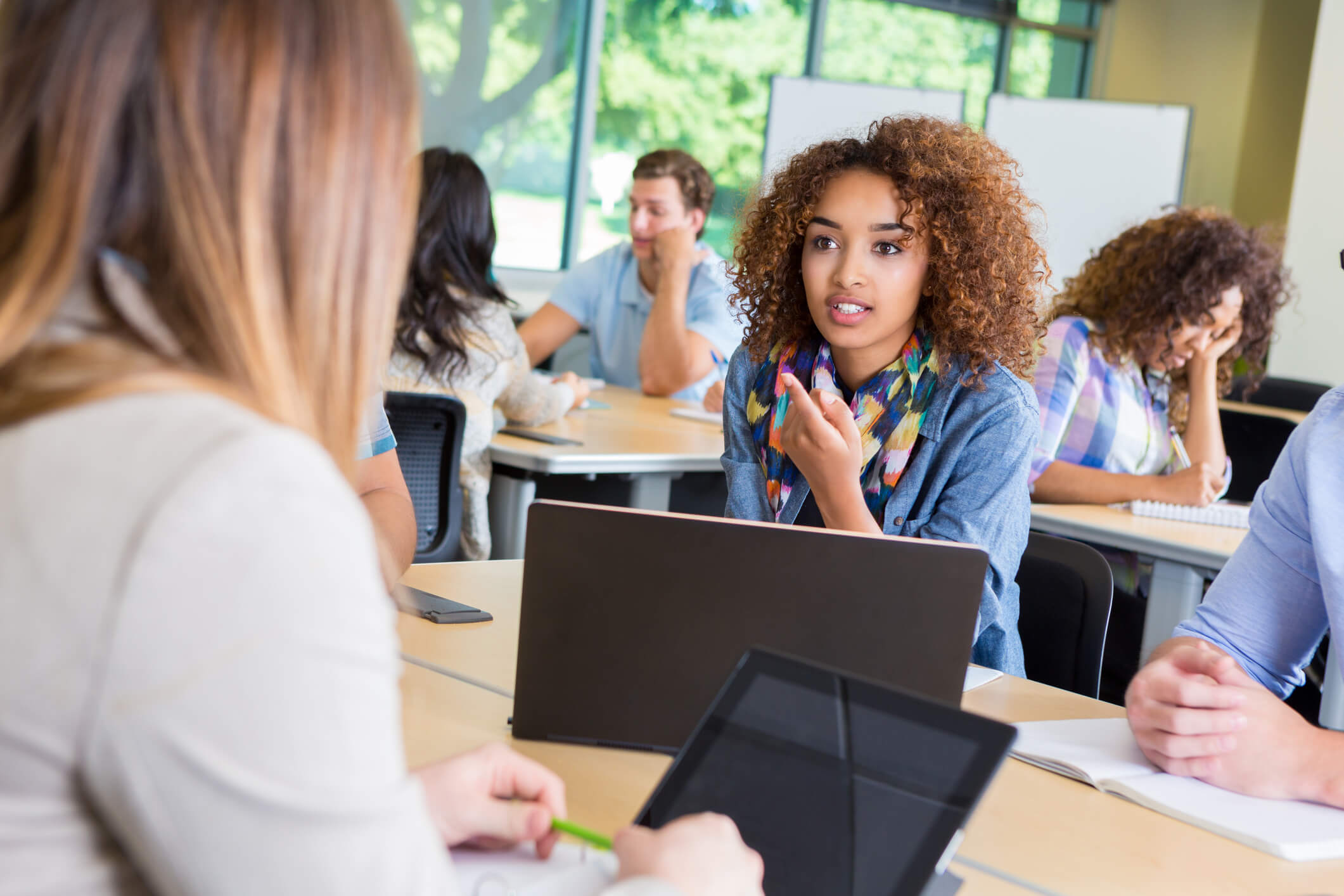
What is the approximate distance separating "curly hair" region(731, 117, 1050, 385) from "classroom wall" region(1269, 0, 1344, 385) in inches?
156

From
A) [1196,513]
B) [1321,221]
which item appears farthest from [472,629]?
[1321,221]

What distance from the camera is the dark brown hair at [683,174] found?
153 inches

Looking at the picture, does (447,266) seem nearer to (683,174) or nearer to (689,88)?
(683,174)

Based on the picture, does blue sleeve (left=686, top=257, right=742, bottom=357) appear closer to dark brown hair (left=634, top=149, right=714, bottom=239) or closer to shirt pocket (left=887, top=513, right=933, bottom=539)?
dark brown hair (left=634, top=149, right=714, bottom=239)

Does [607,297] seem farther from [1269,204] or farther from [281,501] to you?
[1269,204]

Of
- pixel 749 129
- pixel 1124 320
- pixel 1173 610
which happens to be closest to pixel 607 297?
pixel 1124 320

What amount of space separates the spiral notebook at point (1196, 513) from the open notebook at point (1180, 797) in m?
1.39

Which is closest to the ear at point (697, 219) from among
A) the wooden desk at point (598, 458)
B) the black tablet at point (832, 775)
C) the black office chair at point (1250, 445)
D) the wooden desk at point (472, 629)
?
the wooden desk at point (598, 458)

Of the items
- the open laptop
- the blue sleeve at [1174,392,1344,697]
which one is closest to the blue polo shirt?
the blue sleeve at [1174,392,1344,697]

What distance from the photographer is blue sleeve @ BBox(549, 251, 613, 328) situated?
163 inches

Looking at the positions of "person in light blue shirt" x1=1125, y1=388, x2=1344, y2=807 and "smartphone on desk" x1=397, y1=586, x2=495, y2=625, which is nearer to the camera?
"person in light blue shirt" x1=1125, y1=388, x2=1344, y2=807

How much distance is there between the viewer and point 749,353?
6.23ft

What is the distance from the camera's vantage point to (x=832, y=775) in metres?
0.81

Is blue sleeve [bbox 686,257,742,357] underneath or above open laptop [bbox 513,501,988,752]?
above
